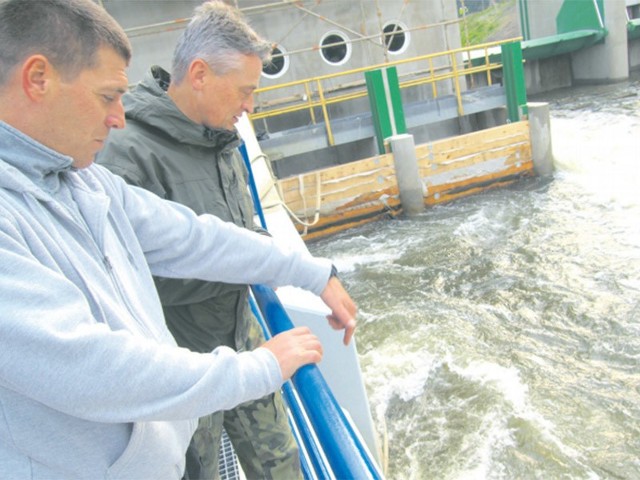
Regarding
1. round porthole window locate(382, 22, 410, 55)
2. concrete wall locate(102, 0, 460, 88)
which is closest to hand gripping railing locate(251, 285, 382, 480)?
concrete wall locate(102, 0, 460, 88)

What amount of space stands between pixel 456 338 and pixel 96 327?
4.07m

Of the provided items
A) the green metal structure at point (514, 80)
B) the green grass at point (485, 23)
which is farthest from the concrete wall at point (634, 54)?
the green metal structure at point (514, 80)

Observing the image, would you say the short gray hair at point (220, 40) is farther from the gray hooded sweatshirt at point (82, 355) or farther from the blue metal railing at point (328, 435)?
the blue metal railing at point (328, 435)

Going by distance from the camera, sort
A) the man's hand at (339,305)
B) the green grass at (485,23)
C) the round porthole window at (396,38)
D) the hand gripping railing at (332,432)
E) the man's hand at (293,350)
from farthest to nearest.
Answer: the green grass at (485,23) < the round porthole window at (396,38) < the man's hand at (339,305) < the man's hand at (293,350) < the hand gripping railing at (332,432)

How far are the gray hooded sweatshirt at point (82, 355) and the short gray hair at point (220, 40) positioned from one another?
26.4 inches

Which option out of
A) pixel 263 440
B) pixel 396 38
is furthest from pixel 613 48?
pixel 263 440

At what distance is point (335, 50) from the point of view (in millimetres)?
10055

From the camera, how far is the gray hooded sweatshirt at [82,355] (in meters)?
0.66

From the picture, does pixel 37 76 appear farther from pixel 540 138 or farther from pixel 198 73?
pixel 540 138

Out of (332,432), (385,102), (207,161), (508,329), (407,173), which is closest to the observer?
(332,432)

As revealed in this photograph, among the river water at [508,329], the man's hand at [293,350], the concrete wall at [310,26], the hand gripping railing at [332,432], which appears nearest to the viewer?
the hand gripping railing at [332,432]

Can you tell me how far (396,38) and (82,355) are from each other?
10.8m

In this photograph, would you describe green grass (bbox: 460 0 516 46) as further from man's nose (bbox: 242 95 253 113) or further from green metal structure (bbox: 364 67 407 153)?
man's nose (bbox: 242 95 253 113)

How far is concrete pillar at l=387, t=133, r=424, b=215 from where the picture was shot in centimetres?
718
